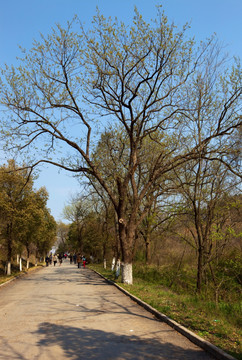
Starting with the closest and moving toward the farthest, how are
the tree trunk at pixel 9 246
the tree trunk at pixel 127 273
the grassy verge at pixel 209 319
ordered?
1. the grassy verge at pixel 209 319
2. the tree trunk at pixel 127 273
3. the tree trunk at pixel 9 246

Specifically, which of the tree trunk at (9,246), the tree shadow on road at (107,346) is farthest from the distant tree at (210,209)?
the tree trunk at (9,246)

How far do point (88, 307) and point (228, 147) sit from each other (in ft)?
33.8

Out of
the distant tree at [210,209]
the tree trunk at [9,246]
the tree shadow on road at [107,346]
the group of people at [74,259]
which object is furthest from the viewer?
the group of people at [74,259]

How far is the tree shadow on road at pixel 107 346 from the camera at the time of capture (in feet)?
19.4

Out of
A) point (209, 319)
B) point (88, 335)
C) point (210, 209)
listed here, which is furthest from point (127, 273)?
point (88, 335)

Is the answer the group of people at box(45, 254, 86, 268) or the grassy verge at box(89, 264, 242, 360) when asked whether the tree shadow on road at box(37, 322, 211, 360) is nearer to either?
the grassy verge at box(89, 264, 242, 360)

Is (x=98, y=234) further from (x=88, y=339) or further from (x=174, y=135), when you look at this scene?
(x=88, y=339)

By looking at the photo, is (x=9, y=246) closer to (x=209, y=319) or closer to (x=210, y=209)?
(x=210, y=209)

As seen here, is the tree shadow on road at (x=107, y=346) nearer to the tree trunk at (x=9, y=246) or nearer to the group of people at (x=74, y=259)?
the tree trunk at (x=9, y=246)

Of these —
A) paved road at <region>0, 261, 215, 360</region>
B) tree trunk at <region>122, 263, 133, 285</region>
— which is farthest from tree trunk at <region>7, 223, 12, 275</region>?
paved road at <region>0, 261, 215, 360</region>

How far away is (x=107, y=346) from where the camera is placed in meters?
6.51

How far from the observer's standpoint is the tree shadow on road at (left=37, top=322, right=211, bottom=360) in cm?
591

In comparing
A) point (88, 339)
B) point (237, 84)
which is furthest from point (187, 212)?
point (88, 339)

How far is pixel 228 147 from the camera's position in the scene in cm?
1742
